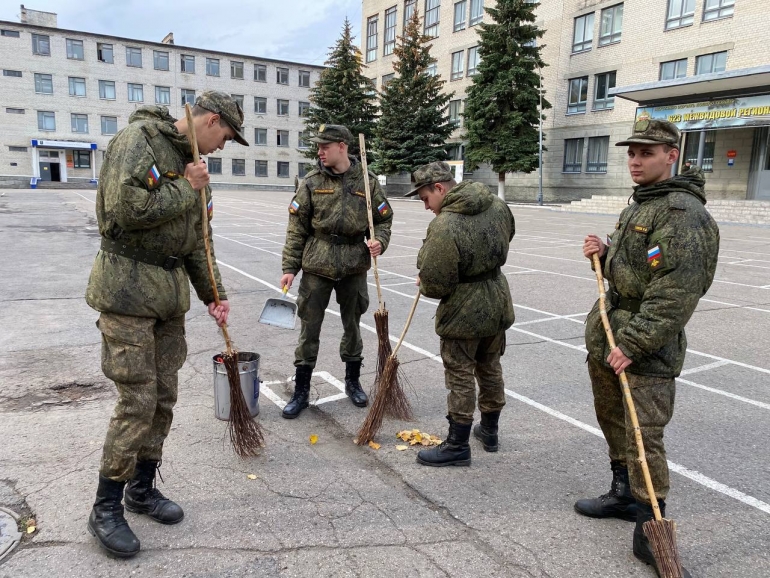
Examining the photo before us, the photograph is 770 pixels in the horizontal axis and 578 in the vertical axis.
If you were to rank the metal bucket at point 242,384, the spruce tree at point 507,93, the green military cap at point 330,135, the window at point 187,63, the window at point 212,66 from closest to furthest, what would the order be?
the metal bucket at point 242,384
the green military cap at point 330,135
the spruce tree at point 507,93
the window at point 187,63
the window at point 212,66

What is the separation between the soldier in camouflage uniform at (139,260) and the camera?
277 centimetres

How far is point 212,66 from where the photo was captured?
6175 cm

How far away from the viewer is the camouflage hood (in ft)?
9.30

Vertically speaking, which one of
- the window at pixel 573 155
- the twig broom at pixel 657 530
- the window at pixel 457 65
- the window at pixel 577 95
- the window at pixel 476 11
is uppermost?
the window at pixel 476 11

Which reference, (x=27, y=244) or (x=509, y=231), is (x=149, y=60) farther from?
(x=509, y=231)

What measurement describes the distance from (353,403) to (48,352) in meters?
3.36

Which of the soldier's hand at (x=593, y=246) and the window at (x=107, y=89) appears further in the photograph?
the window at (x=107, y=89)

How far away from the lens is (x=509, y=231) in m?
3.97

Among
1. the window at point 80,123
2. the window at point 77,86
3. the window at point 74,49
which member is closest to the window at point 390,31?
the window at point 77,86

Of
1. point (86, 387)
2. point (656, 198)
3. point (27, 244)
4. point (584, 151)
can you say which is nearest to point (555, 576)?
point (656, 198)

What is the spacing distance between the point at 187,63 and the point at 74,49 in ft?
33.3

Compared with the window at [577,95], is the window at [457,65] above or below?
above

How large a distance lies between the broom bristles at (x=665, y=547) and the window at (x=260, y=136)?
6551cm

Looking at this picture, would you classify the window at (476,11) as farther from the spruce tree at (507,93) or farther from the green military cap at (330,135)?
the green military cap at (330,135)
